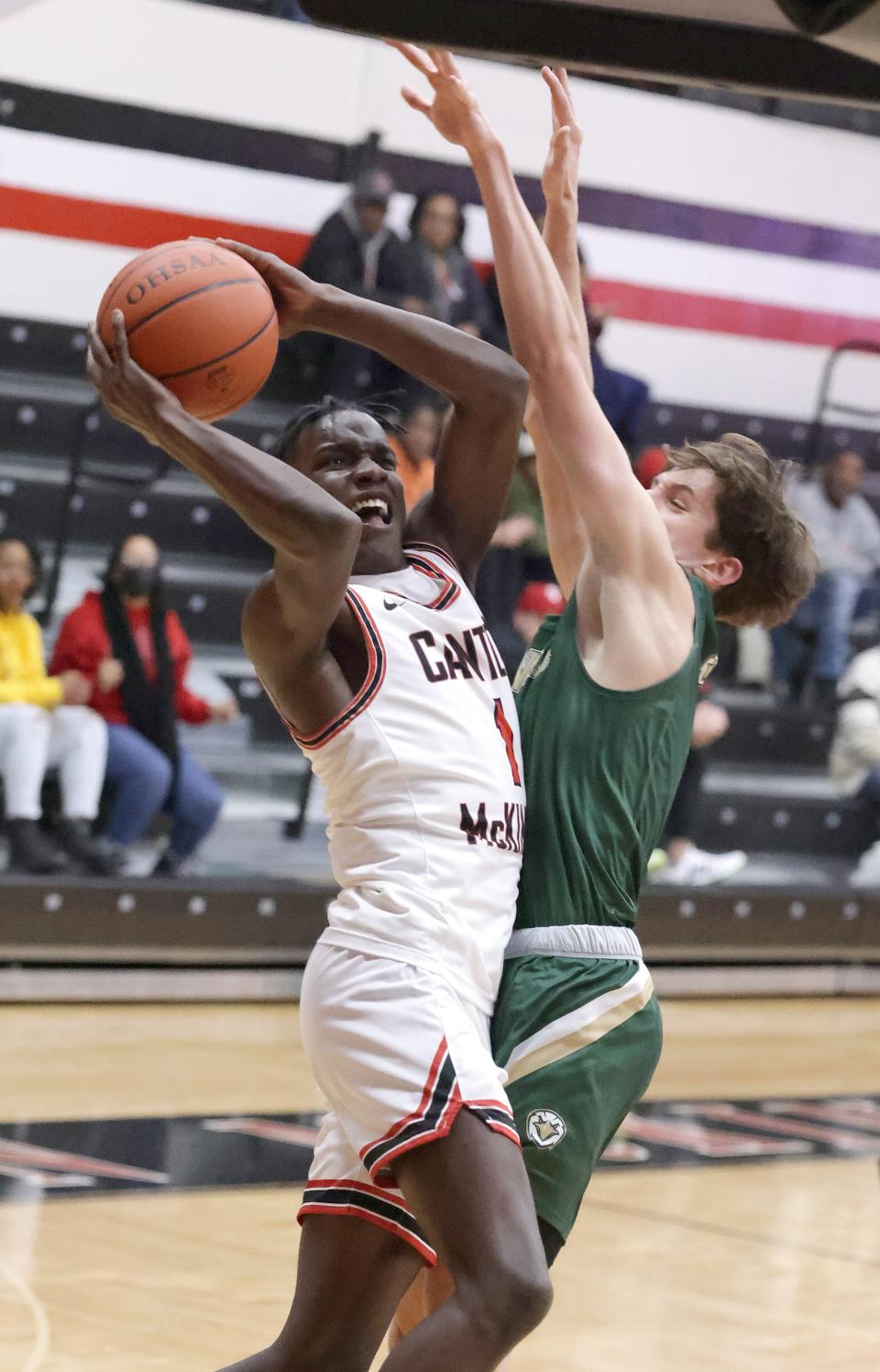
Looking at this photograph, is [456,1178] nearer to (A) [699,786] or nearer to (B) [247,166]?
(A) [699,786]

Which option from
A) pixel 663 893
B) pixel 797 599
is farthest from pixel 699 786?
pixel 797 599

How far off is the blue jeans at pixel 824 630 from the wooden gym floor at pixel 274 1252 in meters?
4.37

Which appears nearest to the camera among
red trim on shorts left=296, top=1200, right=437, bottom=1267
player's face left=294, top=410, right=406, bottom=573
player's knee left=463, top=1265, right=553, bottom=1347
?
player's knee left=463, top=1265, right=553, bottom=1347

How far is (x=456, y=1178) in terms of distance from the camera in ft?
8.52

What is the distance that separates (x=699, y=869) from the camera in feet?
33.0

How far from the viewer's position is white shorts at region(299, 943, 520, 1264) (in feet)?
8.70

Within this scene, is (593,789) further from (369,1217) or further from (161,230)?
(161,230)

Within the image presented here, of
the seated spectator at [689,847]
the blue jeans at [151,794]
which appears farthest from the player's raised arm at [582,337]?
the seated spectator at [689,847]

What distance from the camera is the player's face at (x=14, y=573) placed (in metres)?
7.92

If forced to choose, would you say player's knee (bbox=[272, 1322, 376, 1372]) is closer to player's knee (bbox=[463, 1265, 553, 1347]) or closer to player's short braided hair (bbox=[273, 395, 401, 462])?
player's knee (bbox=[463, 1265, 553, 1347])

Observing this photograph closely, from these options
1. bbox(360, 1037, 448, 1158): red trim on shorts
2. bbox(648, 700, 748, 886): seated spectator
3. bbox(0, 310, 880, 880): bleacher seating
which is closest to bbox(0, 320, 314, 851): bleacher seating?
bbox(0, 310, 880, 880): bleacher seating

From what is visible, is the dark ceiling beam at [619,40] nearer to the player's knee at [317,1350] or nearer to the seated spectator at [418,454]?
the player's knee at [317,1350]

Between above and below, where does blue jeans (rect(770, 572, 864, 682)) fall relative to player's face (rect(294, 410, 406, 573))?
below

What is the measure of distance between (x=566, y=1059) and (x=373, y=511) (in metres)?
0.87
